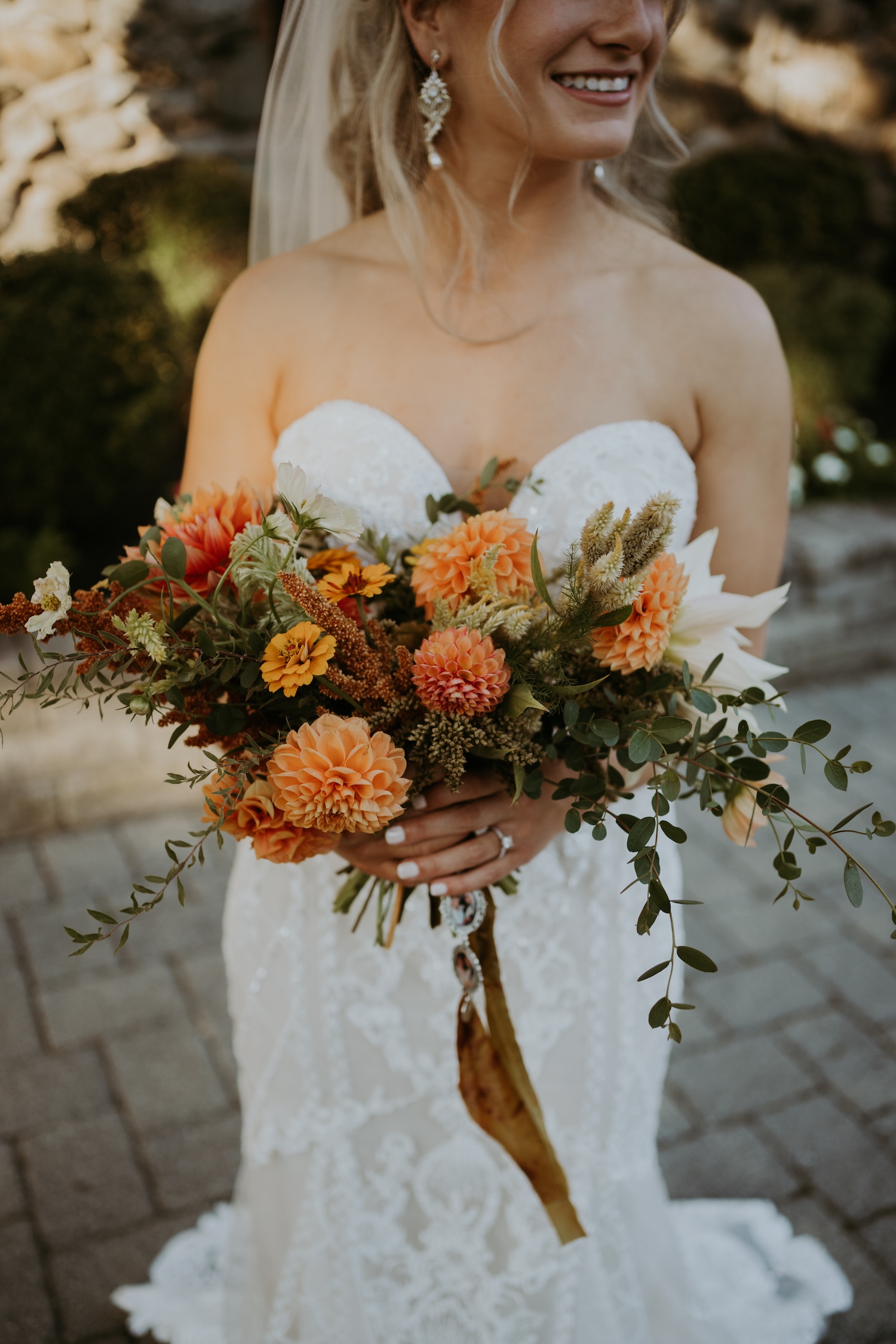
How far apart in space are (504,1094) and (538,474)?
99 centimetres

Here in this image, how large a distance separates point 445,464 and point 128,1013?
2130mm

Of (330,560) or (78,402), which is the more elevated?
(330,560)

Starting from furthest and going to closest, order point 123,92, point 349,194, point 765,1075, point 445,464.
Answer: point 123,92, point 765,1075, point 349,194, point 445,464

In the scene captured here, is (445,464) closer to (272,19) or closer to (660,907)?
(660,907)

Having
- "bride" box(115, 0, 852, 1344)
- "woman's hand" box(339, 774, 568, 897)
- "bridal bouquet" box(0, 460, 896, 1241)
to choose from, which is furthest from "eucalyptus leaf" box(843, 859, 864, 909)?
"bride" box(115, 0, 852, 1344)

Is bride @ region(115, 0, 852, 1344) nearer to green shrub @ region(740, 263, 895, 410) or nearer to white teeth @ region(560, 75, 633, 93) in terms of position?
white teeth @ region(560, 75, 633, 93)

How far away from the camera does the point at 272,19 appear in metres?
7.04

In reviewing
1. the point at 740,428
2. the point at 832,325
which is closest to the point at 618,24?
the point at 740,428

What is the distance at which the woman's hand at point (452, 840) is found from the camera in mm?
1480

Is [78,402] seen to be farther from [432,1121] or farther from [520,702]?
[520,702]

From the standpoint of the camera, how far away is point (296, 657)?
117cm

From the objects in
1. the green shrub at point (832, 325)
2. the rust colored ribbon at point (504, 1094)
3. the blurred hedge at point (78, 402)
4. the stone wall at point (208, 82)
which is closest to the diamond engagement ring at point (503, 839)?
the rust colored ribbon at point (504, 1094)

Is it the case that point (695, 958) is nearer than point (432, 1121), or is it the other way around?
point (695, 958)

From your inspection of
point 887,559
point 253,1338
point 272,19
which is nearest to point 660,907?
point 253,1338
